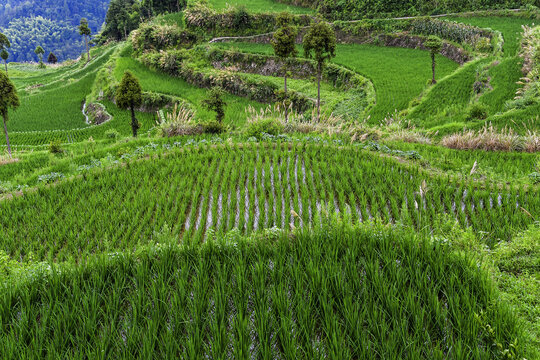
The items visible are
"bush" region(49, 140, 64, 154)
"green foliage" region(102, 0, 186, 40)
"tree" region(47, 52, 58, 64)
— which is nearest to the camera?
"bush" region(49, 140, 64, 154)

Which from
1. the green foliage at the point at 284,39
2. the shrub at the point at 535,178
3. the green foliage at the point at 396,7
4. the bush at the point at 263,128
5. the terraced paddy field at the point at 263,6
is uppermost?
the terraced paddy field at the point at 263,6

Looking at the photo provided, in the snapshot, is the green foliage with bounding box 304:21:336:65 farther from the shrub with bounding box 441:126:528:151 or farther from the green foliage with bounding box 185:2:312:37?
the green foliage with bounding box 185:2:312:37

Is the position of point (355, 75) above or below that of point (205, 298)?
above

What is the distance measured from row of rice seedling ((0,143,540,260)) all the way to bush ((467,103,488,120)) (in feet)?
24.6

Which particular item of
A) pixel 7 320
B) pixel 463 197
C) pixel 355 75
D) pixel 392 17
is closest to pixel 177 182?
pixel 7 320

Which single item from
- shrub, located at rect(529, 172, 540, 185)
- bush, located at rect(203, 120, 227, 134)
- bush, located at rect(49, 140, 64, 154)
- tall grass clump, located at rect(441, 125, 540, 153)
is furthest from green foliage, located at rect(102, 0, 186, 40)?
shrub, located at rect(529, 172, 540, 185)

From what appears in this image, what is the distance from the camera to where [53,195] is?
678 centimetres

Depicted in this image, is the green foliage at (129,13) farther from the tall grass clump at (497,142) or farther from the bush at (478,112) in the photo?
the tall grass clump at (497,142)

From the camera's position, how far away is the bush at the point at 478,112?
12000 millimetres

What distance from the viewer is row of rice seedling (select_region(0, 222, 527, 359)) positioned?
1971 mm

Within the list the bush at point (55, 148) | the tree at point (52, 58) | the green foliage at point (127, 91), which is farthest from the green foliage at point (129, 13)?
the bush at point (55, 148)

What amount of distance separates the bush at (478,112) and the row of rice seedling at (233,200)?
7.51m

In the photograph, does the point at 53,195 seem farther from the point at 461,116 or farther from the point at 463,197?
the point at 461,116

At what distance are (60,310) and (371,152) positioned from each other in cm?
764
